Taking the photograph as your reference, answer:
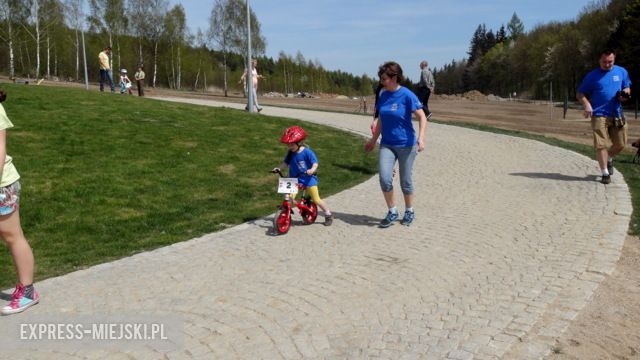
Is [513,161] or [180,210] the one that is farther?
[513,161]

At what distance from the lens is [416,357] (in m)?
3.44

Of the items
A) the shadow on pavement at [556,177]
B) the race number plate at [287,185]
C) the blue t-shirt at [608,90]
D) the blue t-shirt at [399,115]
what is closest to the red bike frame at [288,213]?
the race number plate at [287,185]

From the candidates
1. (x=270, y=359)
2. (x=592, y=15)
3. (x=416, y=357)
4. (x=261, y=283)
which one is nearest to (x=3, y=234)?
(x=261, y=283)

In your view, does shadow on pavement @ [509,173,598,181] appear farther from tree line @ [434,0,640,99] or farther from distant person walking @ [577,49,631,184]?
tree line @ [434,0,640,99]

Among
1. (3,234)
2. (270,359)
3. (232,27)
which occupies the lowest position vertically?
(270,359)

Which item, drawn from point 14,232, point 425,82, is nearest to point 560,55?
point 425,82

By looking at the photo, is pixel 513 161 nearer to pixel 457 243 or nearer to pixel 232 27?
pixel 457 243

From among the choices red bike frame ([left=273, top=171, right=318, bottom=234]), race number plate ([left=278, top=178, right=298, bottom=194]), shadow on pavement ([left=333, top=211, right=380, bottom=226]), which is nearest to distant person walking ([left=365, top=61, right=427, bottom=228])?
shadow on pavement ([left=333, top=211, right=380, bottom=226])

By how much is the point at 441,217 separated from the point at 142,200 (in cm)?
428

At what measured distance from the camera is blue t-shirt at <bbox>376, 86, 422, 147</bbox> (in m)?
6.58

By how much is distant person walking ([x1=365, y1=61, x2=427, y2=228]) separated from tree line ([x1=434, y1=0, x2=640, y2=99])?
29748mm

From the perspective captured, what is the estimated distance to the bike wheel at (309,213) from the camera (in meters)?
Answer: 7.06

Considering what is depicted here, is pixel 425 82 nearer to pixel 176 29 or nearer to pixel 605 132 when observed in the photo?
pixel 605 132

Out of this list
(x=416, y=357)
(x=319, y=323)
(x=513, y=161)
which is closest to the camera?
(x=416, y=357)
